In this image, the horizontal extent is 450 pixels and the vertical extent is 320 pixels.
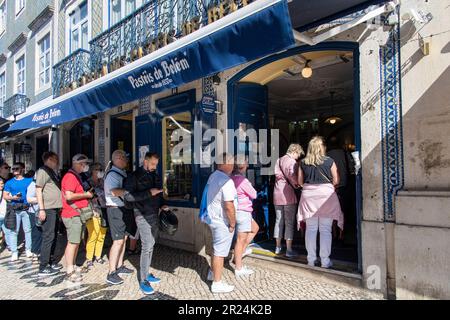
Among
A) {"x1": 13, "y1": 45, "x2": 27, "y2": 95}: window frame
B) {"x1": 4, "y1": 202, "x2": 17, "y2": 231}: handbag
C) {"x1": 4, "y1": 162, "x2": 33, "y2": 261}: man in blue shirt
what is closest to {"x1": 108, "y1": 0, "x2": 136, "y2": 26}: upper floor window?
{"x1": 4, "y1": 162, "x2": 33, "y2": 261}: man in blue shirt

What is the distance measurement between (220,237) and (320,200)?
53.6 inches

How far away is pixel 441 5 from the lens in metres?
3.33

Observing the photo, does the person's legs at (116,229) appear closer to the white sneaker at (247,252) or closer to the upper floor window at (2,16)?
the white sneaker at (247,252)

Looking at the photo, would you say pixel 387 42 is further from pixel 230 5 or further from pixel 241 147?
pixel 241 147

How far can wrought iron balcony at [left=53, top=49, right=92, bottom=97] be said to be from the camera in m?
8.16

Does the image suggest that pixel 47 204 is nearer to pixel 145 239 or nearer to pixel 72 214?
pixel 72 214

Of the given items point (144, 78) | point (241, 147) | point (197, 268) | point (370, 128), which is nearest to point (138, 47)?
point (144, 78)

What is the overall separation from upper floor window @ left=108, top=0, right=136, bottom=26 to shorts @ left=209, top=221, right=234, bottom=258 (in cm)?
609

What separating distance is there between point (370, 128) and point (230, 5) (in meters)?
2.48

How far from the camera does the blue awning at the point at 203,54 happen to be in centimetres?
304

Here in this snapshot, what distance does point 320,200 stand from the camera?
13.9ft

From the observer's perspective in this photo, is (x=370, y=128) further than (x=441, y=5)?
Yes

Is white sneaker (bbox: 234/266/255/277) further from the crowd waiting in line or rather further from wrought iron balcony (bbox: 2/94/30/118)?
wrought iron balcony (bbox: 2/94/30/118)

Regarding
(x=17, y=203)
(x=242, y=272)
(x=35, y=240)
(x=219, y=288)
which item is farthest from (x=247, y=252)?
(x=17, y=203)
